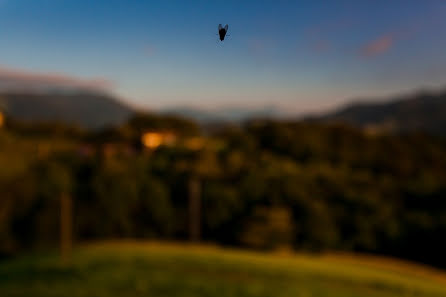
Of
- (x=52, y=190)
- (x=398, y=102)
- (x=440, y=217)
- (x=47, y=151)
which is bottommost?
(x=440, y=217)

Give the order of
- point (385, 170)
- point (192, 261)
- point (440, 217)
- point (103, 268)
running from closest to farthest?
point (103, 268) < point (192, 261) < point (440, 217) < point (385, 170)

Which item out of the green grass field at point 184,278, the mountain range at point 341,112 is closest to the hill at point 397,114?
the mountain range at point 341,112

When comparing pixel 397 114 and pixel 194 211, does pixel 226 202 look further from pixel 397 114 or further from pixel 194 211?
pixel 397 114

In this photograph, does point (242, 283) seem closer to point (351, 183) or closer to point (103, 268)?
point (103, 268)

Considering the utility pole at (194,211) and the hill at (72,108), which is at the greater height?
the hill at (72,108)

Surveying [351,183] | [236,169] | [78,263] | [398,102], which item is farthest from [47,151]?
[398,102]

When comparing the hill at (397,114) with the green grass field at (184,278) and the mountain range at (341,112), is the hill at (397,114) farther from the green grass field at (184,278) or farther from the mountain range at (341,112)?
the green grass field at (184,278)

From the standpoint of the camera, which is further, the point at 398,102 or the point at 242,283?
the point at 398,102

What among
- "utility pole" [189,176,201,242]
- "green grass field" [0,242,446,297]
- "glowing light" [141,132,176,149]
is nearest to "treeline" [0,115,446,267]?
"utility pole" [189,176,201,242]
